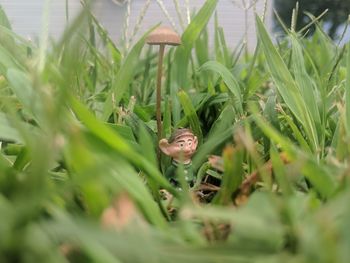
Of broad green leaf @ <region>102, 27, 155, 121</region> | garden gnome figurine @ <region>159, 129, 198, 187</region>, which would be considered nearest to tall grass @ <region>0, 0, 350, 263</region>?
garden gnome figurine @ <region>159, 129, 198, 187</region>

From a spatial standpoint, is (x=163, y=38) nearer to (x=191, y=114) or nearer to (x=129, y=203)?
(x=191, y=114)

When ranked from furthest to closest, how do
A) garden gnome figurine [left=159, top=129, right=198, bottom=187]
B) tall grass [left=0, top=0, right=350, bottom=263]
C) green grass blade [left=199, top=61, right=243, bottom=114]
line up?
green grass blade [left=199, top=61, right=243, bottom=114], garden gnome figurine [left=159, top=129, right=198, bottom=187], tall grass [left=0, top=0, right=350, bottom=263]

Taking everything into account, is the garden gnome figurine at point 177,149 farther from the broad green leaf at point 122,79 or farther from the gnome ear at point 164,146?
the broad green leaf at point 122,79

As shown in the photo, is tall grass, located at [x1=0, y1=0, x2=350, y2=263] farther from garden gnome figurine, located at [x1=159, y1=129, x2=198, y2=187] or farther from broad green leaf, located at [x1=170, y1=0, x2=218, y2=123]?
broad green leaf, located at [x1=170, y1=0, x2=218, y2=123]

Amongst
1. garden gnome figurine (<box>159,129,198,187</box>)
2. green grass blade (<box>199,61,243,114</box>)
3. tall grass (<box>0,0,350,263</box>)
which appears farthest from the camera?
green grass blade (<box>199,61,243,114</box>)

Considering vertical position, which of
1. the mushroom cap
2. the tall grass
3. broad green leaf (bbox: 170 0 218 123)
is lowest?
broad green leaf (bbox: 170 0 218 123)

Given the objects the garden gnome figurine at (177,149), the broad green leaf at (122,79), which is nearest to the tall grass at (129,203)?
the garden gnome figurine at (177,149)

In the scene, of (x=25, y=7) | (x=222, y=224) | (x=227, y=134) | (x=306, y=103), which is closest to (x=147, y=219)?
(x=222, y=224)

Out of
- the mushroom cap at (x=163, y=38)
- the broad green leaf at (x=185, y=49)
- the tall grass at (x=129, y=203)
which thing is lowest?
the broad green leaf at (x=185, y=49)
